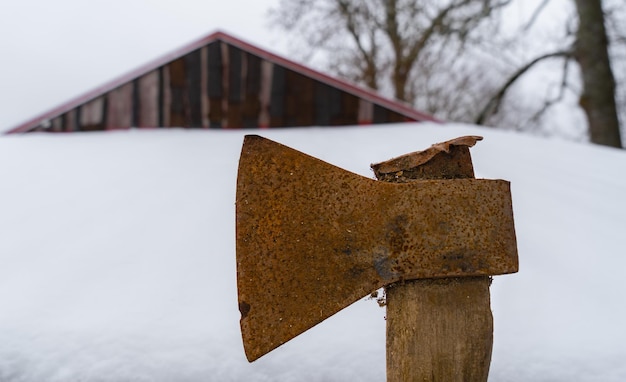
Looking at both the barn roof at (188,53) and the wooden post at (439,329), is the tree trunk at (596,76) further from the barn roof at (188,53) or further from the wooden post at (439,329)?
the wooden post at (439,329)

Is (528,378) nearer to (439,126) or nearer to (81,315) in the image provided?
(81,315)

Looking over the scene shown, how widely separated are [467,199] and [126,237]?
205 centimetres

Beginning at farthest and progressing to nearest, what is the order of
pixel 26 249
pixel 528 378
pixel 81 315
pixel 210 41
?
pixel 210 41 < pixel 26 249 < pixel 81 315 < pixel 528 378

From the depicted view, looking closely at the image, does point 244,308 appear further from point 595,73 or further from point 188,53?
point 595,73

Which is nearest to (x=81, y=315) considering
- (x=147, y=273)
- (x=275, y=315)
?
A: (x=147, y=273)

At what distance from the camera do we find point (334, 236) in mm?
912

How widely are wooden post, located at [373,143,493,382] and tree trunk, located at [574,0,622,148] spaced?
28.1ft

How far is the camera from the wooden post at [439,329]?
924 millimetres

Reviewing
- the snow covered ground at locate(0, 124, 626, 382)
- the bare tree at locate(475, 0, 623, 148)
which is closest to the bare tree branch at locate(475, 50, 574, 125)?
the bare tree at locate(475, 0, 623, 148)

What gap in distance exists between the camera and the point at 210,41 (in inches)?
190

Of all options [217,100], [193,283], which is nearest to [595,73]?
[217,100]

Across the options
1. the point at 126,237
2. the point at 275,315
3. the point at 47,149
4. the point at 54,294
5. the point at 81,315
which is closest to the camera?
the point at 275,315

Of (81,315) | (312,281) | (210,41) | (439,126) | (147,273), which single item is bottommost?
(81,315)

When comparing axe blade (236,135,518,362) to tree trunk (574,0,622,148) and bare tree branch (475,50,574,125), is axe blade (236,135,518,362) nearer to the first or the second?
tree trunk (574,0,622,148)
